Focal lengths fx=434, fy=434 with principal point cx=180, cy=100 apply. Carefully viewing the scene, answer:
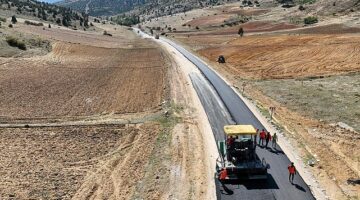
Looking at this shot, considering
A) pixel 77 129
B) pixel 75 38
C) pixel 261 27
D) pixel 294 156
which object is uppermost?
pixel 261 27

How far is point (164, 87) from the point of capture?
50.8m

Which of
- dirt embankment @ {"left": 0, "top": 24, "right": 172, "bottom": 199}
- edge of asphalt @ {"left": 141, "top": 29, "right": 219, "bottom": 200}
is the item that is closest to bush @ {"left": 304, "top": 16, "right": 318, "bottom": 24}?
dirt embankment @ {"left": 0, "top": 24, "right": 172, "bottom": 199}

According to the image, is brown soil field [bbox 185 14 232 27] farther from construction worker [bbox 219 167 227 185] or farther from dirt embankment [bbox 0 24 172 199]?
construction worker [bbox 219 167 227 185]

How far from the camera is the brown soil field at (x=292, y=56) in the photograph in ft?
188

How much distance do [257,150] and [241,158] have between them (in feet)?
14.5

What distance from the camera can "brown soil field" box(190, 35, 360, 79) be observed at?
188 ft

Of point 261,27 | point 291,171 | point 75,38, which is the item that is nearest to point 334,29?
point 261,27

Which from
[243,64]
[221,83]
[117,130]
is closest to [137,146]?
[117,130]

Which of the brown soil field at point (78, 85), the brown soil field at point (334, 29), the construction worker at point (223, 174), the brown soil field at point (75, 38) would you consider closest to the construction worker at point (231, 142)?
the construction worker at point (223, 174)

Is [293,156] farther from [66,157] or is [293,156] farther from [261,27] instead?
[261,27]

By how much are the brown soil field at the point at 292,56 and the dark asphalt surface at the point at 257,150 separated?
7452mm

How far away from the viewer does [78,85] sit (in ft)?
167

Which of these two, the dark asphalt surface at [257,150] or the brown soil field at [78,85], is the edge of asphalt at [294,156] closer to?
the dark asphalt surface at [257,150]

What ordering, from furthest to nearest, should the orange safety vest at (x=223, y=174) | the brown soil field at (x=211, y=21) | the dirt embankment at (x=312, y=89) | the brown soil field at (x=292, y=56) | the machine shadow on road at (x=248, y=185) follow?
the brown soil field at (x=211, y=21)
the brown soil field at (x=292, y=56)
the dirt embankment at (x=312, y=89)
the orange safety vest at (x=223, y=174)
the machine shadow on road at (x=248, y=185)
